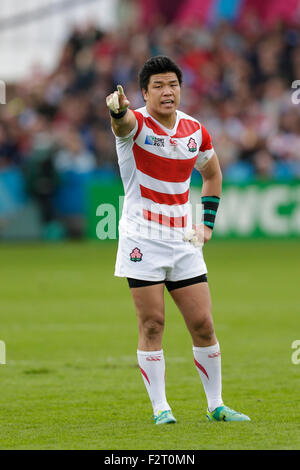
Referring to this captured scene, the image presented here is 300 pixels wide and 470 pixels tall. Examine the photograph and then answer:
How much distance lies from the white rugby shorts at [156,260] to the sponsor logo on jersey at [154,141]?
629mm

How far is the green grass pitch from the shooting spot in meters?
6.37

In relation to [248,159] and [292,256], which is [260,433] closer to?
[292,256]

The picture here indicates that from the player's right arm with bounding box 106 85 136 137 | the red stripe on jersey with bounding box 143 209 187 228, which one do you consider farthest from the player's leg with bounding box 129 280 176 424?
the player's right arm with bounding box 106 85 136 137

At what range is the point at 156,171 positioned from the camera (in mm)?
6727

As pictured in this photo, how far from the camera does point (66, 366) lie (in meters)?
9.34

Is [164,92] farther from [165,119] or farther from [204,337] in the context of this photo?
[204,337]

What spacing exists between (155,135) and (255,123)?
54.7ft

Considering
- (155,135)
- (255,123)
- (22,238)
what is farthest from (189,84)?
(155,135)

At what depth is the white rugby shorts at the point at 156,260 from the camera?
22.1 feet

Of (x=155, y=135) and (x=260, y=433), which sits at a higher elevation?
(x=155, y=135)

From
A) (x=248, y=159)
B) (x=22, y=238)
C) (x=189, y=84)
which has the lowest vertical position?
(x=22, y=238)

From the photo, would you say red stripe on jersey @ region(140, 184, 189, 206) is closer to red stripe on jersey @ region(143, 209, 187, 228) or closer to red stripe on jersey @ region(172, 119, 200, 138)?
red stripe on jersey @ region(143, 209, 187, 228)

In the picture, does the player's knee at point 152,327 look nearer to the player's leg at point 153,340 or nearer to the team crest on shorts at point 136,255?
the player's leg at point 153,340

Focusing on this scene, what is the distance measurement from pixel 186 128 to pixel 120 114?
2.26 feet
